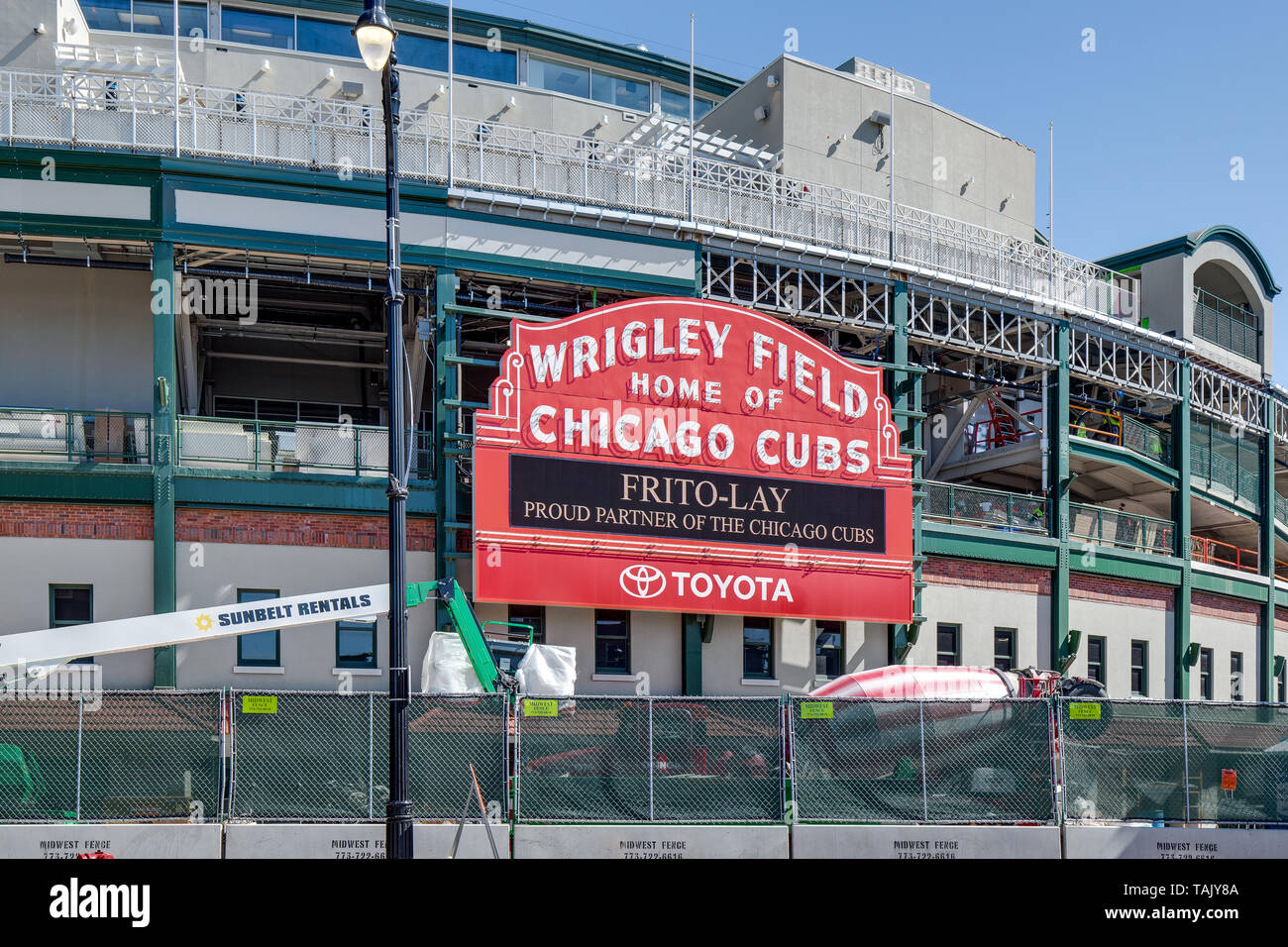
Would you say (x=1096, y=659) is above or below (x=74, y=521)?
below

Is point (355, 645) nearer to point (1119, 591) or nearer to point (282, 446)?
point (282, 446)

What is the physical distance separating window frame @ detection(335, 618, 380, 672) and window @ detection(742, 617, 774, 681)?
26.6 ft

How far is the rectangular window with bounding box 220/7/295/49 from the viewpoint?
42.3 m

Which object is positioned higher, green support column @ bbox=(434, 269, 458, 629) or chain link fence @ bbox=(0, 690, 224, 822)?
green support column @ bbox=(434, 269, 458, 629)

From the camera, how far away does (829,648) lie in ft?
93.8

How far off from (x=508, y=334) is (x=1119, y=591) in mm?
18151

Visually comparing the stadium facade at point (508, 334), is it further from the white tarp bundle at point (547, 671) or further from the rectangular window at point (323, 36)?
the white tarp bundle at point (547, 671)

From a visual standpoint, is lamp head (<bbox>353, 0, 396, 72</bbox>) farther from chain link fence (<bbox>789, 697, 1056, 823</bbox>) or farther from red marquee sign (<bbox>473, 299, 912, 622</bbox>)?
red marquee sign (<bbox>473, 299, 912, 622</bbox>)

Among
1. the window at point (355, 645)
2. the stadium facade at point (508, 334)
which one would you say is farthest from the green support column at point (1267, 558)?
the window at point (355, 645)

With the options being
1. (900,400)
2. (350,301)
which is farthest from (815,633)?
(350,301)

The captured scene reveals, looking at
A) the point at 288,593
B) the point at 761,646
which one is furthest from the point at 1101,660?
the point at 288,593

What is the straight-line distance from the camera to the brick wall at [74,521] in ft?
76.0

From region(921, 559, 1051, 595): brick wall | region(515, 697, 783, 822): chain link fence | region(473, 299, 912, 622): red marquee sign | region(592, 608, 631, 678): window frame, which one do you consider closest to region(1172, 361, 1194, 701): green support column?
region(921, 559, 1051, 595): brick wall

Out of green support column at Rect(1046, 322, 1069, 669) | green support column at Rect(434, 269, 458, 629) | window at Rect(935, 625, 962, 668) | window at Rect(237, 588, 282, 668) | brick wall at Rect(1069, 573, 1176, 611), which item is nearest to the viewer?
window at Rect(237, 588, 282, 668)
